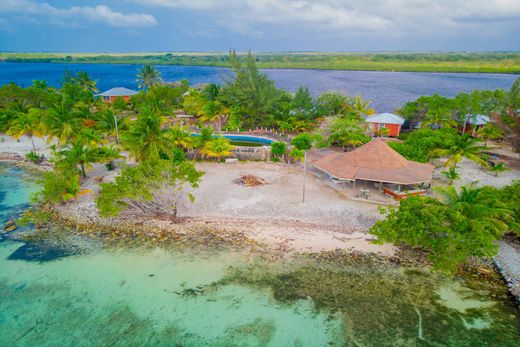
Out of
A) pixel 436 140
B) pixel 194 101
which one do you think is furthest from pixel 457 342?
pixel 194 101

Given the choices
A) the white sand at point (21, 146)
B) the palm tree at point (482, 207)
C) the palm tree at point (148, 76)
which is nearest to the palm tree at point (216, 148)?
the white sand at point (21, 146)

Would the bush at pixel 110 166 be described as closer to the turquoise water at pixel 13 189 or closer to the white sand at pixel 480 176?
the turquoise water at pixel 13 189

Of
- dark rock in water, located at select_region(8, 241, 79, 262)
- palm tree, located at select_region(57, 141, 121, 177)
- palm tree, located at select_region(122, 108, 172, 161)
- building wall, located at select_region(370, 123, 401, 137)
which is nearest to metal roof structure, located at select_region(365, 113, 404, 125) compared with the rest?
building wall, located at select_region(370, 123, 401, 137)

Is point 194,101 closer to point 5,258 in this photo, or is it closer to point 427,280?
point 5,258

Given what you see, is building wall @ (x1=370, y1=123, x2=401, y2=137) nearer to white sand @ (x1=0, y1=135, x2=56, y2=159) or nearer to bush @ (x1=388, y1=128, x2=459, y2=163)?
bush @ (x1=388, y1=128, x2=459, y2=163)

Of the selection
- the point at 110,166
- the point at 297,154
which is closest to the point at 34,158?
the point at 110,166

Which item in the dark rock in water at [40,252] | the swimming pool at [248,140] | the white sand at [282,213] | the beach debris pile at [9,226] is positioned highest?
the swimming pool at [248,140]
